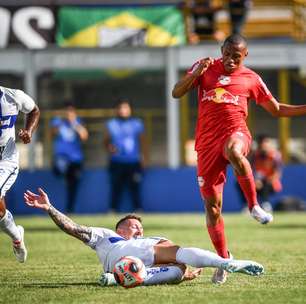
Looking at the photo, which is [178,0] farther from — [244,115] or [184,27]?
[244,115]

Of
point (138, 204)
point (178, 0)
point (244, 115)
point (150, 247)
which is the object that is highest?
point (178, 0)

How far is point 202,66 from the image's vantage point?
9125mm

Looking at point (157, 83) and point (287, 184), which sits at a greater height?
point (157, 83)

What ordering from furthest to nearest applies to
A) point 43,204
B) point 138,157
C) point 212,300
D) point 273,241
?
1. point 138,157
2. point 273,241
3. point 43,204
4. point 212,300

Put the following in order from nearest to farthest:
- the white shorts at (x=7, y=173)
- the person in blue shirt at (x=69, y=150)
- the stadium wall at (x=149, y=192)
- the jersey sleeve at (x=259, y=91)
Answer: the jersey sleeve at (x=259, y=91), the white shorts at (x=7, y=173), the person in blue shirt at (x=69, y=150), the stadium wall at (x=149, y=192)

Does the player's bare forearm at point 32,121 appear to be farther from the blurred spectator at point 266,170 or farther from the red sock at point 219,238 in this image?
the blurred spectator at point 266,170

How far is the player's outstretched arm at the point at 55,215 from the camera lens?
8.59 meters

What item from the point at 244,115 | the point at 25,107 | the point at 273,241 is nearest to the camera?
the point at 244,115

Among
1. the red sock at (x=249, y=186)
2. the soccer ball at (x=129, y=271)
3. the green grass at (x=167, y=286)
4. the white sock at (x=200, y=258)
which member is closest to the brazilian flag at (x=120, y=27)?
the green grass at (x=167, y=286)

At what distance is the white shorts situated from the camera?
10016 mm

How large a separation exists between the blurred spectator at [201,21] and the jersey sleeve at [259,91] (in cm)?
1298

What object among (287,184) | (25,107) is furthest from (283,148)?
(25,107)

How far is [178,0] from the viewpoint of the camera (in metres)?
22.0

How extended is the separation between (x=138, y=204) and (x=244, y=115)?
11267mm
